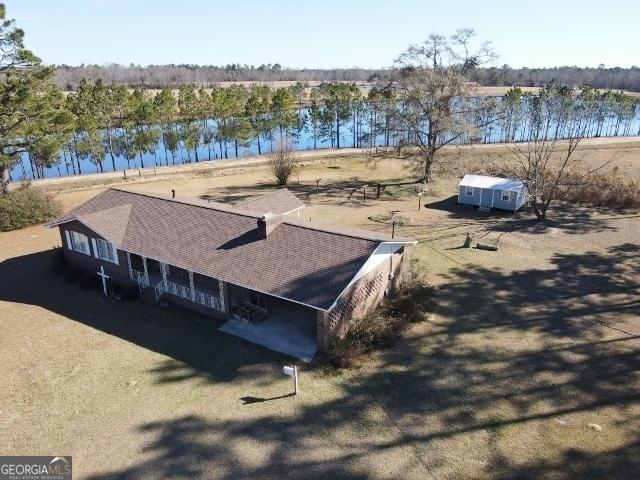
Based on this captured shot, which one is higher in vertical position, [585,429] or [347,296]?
[347,296]

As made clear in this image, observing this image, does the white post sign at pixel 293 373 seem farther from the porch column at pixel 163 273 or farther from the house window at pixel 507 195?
the house window at pixel 507 195

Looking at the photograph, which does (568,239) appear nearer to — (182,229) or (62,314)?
(182,229)

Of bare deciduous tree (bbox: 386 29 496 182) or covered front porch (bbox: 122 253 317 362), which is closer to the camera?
covered front porch (bbox: 122 253 317 362)

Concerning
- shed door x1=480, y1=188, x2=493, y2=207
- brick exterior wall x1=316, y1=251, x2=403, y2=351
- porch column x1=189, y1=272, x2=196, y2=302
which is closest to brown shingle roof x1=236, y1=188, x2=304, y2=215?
porch column x1=189, y1=272, x2=196, y2=302

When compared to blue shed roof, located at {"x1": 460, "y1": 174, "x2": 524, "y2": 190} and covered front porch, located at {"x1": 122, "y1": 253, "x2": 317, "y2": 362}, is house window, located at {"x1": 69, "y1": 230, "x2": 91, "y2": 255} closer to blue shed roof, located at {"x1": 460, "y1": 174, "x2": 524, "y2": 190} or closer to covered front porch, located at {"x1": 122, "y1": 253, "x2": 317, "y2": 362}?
covered front porch, located at {"x1": 122, "y1": 253, "x2": 317, "y2": 362}

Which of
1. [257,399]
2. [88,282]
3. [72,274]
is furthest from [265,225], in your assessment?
[72,274]

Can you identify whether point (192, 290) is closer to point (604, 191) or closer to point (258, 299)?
point (258, 299)

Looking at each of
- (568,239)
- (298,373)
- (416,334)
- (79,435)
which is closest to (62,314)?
(79,435)

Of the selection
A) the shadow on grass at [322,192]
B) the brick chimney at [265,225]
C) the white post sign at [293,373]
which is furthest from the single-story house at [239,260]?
the shadow on grass at [322,192]
